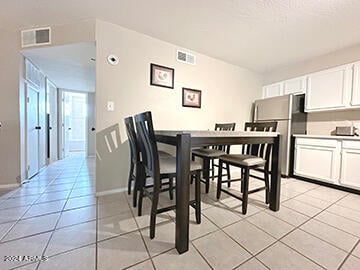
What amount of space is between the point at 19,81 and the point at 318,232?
3.99m

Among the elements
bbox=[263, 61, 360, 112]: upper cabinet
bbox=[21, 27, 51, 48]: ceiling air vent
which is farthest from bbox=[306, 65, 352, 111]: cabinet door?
bbox=[21, 27, 51, 48]: ceiling air vent

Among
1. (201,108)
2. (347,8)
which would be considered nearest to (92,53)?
(201,108)

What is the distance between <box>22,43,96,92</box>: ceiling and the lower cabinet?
3.71 metres

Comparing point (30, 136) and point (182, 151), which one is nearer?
point (182, 151)

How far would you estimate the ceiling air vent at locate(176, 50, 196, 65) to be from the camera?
2900mm

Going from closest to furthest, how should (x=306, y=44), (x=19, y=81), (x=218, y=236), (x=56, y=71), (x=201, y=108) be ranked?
(x=218, y=236) < (x=19, y=81) < (x=306, y=44) < (x=201, y=108) < (x=56, y=71)

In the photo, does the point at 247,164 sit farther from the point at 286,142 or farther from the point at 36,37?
the point at 36,37

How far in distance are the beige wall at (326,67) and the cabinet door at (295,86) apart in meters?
0.26

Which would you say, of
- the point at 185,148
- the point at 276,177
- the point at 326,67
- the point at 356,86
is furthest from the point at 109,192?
the point at 326,67

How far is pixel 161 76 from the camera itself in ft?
8.97

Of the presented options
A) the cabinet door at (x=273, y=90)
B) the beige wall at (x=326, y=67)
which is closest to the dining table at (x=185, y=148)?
the beige wall at (x=326, y=67)

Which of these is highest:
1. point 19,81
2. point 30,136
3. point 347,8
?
point 347,8

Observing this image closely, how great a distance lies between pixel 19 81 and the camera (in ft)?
8.30

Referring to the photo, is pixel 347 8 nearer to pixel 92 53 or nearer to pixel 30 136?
pixel 92 53
